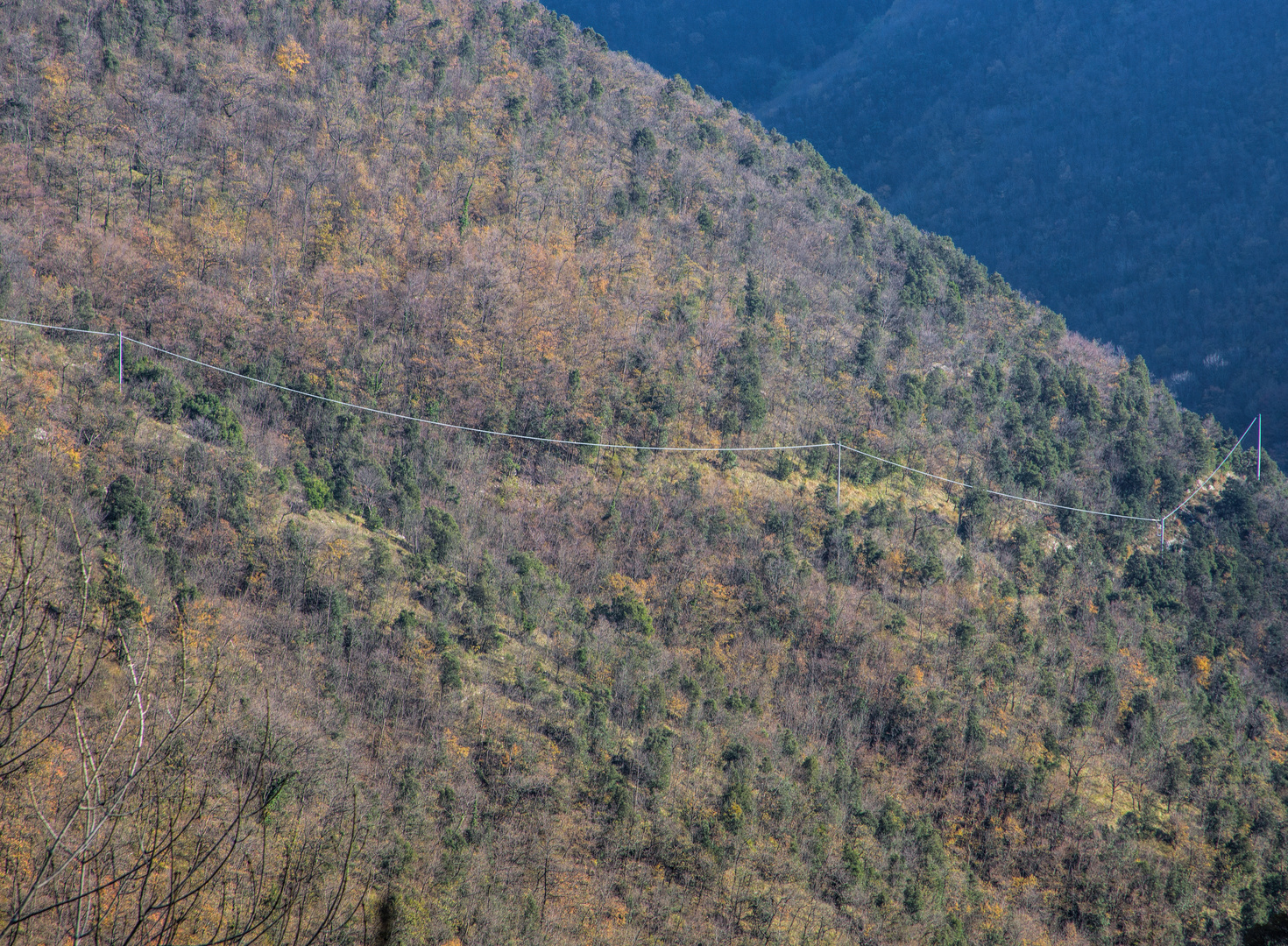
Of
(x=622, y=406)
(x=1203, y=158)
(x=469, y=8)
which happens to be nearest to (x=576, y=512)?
(x=622, y=406)

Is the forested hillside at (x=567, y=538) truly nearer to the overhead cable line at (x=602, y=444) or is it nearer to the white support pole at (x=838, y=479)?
the overhead cable line at (x=602, y=444)

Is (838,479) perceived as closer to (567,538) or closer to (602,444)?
(602,444)

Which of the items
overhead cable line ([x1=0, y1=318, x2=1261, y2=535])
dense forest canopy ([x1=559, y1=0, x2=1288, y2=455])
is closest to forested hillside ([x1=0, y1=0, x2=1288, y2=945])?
overhead cable line ([x1=0, y1=318, x2=1261, y2=535])

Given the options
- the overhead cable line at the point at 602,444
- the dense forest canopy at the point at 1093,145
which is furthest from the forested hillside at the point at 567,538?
the dense forest canopy at the point at 1093,145

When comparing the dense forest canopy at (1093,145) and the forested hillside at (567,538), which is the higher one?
the dense forest canopy at (1093,145)

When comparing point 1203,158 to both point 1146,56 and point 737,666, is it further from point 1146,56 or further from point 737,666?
point 737,666

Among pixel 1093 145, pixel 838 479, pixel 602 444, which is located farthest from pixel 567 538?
pixel 1093 145

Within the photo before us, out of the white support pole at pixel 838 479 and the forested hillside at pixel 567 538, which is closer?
the forested hillside at pixel 567 538
